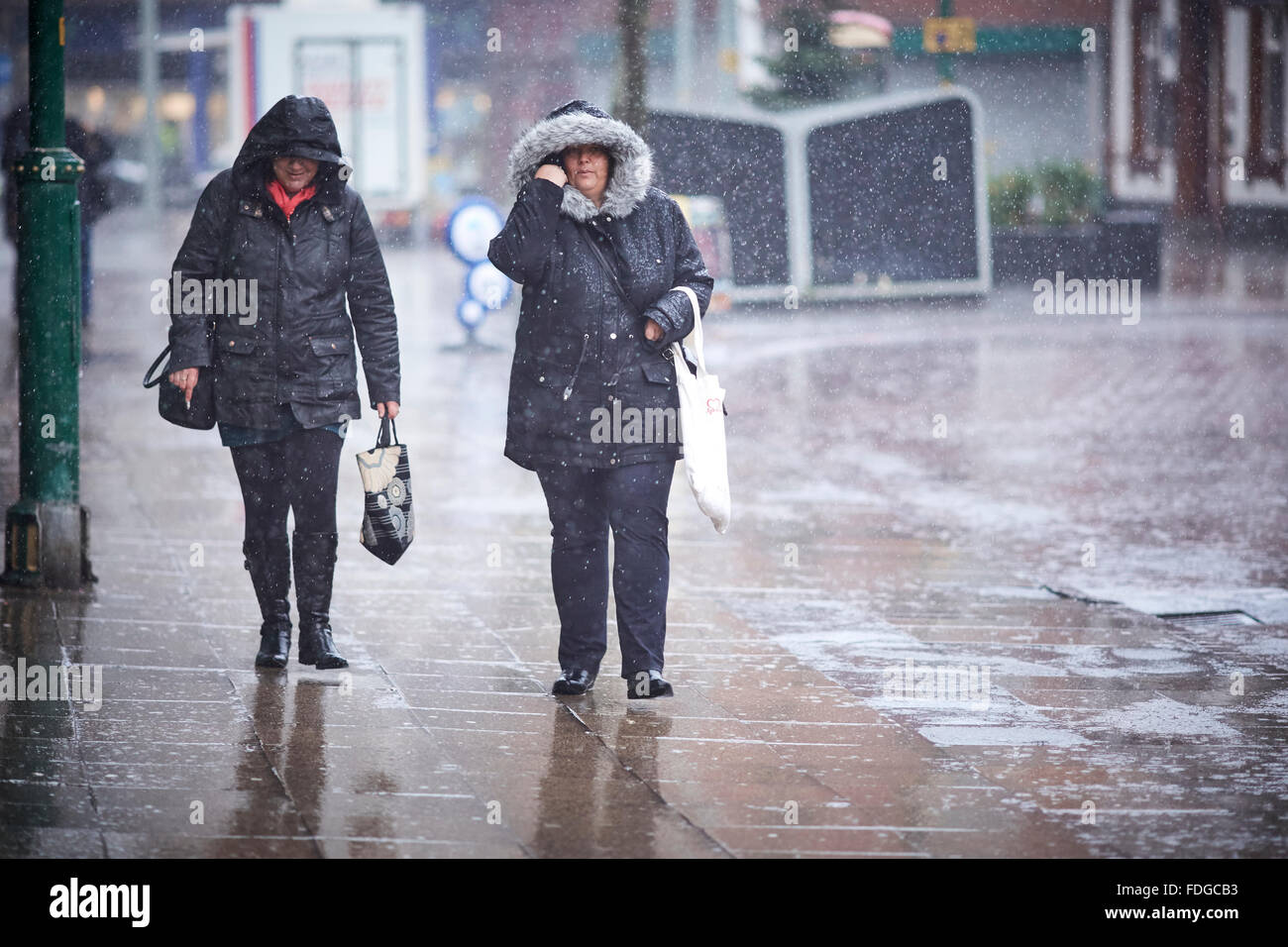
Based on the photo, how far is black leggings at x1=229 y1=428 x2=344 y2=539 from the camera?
5.89m

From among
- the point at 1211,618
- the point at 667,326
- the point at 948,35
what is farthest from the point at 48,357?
the point at 948,35

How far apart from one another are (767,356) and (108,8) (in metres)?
29.7

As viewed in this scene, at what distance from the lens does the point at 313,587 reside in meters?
5.98

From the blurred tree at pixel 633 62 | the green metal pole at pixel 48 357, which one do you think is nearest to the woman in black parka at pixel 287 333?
the green metal pole at pixel 48 357

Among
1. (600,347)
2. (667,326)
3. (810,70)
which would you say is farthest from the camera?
(810,70)

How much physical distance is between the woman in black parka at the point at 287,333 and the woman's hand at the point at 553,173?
54cm

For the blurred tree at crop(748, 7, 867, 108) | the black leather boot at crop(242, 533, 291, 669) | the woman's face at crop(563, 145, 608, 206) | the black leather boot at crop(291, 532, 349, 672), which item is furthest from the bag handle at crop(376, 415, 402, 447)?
the blurred tree at crop(748, 7, 867, 108)

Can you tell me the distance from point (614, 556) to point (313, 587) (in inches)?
38.8

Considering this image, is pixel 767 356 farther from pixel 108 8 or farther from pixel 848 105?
pixel 108 8

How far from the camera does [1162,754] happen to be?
16.9 feet

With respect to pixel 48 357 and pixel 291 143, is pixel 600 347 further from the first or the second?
pixel 48 357

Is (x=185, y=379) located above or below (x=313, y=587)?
above

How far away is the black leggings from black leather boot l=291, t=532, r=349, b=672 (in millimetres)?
48

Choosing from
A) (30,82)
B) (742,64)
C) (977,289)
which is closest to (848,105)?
(977,289)
